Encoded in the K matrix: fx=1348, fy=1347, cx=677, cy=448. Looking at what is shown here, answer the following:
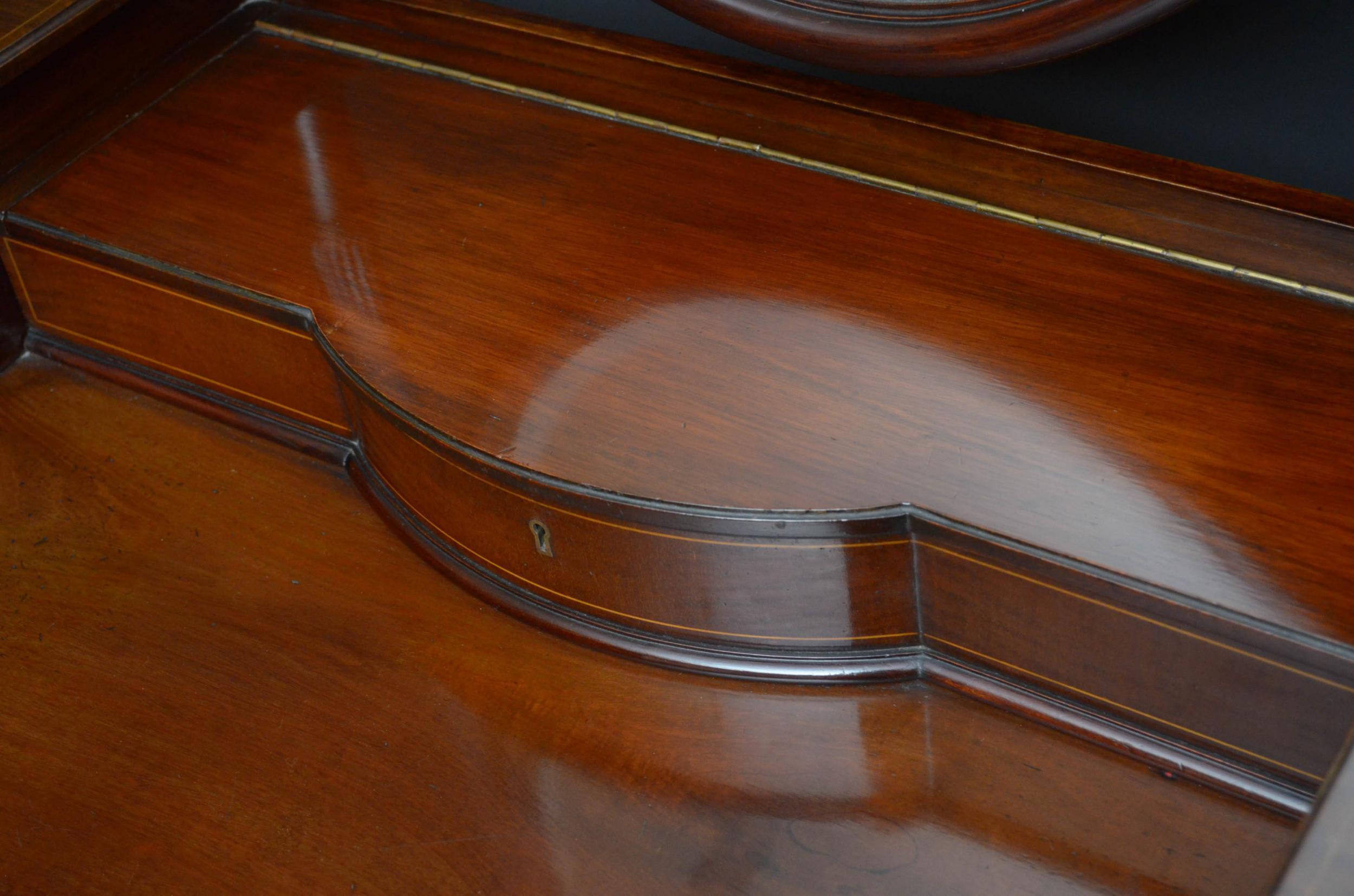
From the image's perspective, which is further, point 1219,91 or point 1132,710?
point 1219,91

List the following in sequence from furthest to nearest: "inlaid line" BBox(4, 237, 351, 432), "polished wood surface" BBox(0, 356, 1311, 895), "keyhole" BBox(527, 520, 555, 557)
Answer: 1. "inlaid line" BBox(4, 237, 351, 432)
2. "keyhole" BBox(527, 520, 555, 557)
3. "polished wood surface" BBox(0, 356, 1311, 895)

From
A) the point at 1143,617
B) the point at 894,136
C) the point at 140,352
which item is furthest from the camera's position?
the point at 140,352

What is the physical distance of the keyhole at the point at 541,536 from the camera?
4.08 feet

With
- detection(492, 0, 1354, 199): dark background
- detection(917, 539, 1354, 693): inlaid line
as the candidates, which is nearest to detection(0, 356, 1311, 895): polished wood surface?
detection(917, 539, 1354, 693): inlaid line

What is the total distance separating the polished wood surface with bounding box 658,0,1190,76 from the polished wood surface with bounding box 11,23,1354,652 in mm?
135

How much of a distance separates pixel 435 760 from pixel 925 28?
2.72 ft

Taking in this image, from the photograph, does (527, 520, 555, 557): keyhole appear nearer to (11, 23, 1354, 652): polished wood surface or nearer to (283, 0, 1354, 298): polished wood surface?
(11, 23, 1354, 652): polished wood surface

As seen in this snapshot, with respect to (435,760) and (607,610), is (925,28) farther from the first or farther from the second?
(435,760)

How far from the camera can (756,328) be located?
128 cm

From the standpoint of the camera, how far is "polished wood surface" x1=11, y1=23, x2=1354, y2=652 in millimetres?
1103

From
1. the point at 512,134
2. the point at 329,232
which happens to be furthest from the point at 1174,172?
the point at 329,232

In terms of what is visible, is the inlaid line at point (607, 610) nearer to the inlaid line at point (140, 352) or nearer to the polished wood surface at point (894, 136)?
the inlaid line at point (140, 352)

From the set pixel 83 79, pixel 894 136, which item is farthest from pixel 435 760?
pixel 83 79

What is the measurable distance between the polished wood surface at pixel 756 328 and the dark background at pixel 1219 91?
0.15 m
